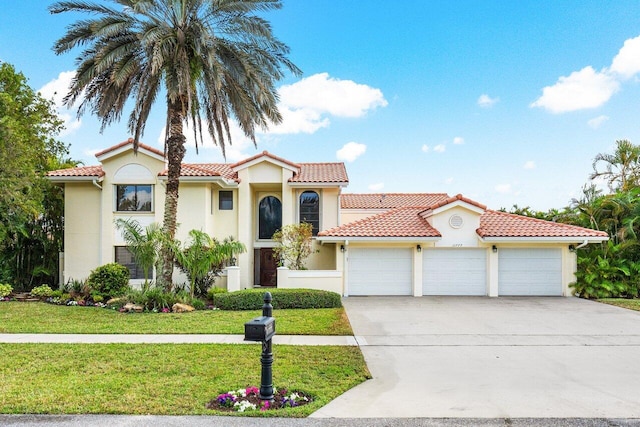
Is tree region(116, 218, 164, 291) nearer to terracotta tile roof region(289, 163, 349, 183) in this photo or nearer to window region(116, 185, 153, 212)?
window region(116, 185, 153, 212)

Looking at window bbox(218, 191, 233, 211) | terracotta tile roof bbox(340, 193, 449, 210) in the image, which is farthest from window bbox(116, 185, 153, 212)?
terracotta tile roof bbox(340, 193, 449, 210)

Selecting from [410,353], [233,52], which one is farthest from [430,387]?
[233,52]

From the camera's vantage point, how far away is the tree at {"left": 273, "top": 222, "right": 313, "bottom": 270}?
1869 centimetres

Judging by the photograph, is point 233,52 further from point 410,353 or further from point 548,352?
point 548,352

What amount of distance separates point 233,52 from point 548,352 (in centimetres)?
1342

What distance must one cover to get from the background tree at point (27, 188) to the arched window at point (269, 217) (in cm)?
973

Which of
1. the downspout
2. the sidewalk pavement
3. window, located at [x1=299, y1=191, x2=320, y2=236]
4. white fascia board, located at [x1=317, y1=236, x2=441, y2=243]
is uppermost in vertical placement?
window, located at [x1=299, y1=191, x2=320, y2=236]

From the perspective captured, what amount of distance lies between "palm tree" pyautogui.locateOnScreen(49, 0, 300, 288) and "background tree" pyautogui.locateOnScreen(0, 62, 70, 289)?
3.51 m

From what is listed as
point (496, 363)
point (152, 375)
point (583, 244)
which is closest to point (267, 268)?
point (583, 244)

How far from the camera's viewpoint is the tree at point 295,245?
18.7 meters

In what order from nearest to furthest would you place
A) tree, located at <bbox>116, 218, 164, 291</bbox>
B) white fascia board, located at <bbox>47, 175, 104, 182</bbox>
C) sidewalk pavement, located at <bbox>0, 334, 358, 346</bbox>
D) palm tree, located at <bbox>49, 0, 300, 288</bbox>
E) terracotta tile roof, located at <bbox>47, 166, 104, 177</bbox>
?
sidewalk pavement, located at <bbox>0, 334, 358, 346</bbox> → palm tree, located at <bbox>49, 0, 300, 288</bbox> → tree, located at <bbox>116, 218, 164, 291</bbox> → white fascia board, located at <bbox>47, 175, 104, 182</bbox> → terracotta tile roof, located at <bbox>47, 166, 104, 177</bbox>

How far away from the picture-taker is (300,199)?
816 inches

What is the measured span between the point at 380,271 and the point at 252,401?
1276 cm

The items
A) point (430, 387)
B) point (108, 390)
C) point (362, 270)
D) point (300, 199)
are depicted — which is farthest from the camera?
point (300, 199)
